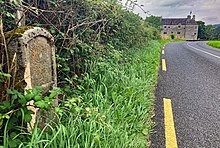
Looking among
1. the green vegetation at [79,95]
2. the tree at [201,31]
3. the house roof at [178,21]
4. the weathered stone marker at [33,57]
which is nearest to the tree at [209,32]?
the tree at [201,31]

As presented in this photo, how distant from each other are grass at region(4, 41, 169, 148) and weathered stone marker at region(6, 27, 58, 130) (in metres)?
0.30

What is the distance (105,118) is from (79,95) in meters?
0.63

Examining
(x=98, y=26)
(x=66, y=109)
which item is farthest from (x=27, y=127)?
(x=98, y=26)

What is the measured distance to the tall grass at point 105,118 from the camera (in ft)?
6.08

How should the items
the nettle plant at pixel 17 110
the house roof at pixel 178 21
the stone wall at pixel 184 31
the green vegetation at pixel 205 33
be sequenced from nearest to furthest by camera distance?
the nettle plant at pixel 17 110 → the stone wall at pixel 184 31 → the house roof at pixel 178 21 → the green vegetation at pixel 205 33

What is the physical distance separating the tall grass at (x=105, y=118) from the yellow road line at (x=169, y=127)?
0.23 meters

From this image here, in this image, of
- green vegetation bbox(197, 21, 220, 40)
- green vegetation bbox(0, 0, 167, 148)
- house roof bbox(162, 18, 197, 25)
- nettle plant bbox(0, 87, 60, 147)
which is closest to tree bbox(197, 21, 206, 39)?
green vegetation bbox(197, 21, 220, 40)

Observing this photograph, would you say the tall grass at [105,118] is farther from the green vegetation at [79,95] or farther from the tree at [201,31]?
the tree at [201,31]

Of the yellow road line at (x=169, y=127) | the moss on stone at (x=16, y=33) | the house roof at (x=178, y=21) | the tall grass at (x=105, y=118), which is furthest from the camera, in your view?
the house roof at (x=178, y=21)

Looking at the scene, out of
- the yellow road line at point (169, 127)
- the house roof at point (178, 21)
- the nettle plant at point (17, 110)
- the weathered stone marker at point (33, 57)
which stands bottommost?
the yellow road line at point (169, 127)

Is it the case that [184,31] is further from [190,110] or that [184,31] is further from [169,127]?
[169,127]

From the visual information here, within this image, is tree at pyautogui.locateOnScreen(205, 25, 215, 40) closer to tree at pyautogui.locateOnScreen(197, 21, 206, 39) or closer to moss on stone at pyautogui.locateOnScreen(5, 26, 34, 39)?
tree at pyautogui.locateOnScreen(197, 21, 206, 39)

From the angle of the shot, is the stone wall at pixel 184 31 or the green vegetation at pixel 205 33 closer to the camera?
the stone wall at pixel 184 31

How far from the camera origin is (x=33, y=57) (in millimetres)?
1862
